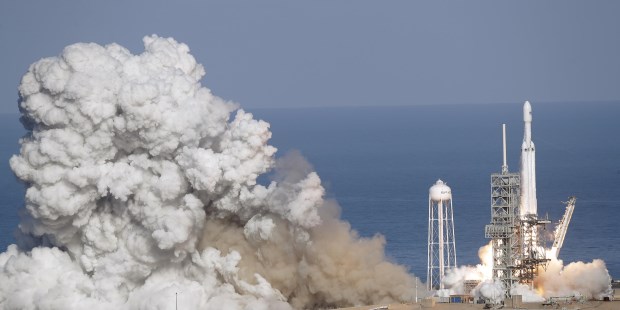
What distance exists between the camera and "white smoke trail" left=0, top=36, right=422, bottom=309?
72250 millimetres

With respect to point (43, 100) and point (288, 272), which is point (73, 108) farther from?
point (288, 272)

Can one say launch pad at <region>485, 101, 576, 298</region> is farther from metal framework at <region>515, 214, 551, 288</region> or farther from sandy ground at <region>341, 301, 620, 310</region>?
sandy ground at <region>341, 301, 620, 310</region>

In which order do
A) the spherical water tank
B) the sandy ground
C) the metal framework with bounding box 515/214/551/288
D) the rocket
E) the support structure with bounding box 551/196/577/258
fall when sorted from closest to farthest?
the sandy ground → the metal framework with bounding box 515/214/551/288 → the rocket → the spherical water tank → the support structure with bounding box 551/196/577/258

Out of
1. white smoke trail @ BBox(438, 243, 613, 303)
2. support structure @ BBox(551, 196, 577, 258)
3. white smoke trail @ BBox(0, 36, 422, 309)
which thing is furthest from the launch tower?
white smoke trail @ BBox(0, 36, 422, 309)

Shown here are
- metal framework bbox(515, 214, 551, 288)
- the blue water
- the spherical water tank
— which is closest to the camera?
metal framework bbox(515, 214, 551, 288)

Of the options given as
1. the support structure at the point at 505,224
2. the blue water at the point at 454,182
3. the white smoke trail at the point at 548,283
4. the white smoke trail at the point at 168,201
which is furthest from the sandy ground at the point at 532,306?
the blue water at the point at 454,182

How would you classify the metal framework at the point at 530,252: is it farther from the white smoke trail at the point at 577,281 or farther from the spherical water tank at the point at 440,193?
the spherical water tank at the point at 440,193

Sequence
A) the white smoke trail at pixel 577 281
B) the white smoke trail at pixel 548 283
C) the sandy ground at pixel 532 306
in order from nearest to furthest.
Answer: the sandy ground at pixel 532 306
the white smoke trail at pixel 548 283
the white smoke trail at pixel 577 281

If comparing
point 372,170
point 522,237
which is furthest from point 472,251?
point 372,170

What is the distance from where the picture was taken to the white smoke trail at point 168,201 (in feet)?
237

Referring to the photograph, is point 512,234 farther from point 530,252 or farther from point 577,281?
point 577,281

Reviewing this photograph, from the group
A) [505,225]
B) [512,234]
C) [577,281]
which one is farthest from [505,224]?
[577,281]

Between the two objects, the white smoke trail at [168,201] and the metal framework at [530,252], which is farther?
the white smoke trail at [168,201]

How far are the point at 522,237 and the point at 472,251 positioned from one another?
71.2ft
